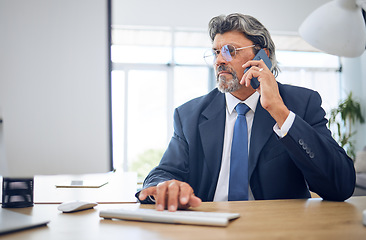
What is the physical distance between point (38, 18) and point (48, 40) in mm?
47

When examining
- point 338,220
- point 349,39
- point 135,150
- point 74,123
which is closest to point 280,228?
point 338,220

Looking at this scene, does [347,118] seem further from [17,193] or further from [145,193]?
[17,193]

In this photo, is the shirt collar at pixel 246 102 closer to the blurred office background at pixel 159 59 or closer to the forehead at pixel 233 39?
the forehead at pixel 233 39

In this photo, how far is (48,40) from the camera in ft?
2.37

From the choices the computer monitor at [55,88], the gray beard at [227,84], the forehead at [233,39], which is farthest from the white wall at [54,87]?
the forehead at [233,39]

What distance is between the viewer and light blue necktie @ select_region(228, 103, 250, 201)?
4.65 feet

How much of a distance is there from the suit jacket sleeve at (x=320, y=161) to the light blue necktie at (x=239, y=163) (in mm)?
266

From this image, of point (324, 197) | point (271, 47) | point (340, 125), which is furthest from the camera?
point (340, 125)

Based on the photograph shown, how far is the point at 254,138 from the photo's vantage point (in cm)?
148

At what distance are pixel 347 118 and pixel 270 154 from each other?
19.9ft

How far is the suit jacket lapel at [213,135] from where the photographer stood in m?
1.51

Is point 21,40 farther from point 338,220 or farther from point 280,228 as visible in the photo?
point 338,220

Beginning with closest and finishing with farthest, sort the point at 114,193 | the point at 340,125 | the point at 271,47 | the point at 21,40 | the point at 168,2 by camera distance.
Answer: the point at 21,40, the point at 114,193, the point at 271,47, the point at 168,2, the point at 340,125

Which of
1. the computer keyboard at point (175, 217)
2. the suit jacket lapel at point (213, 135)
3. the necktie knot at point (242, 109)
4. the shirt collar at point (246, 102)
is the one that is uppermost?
the shirt collar at point (246, 102)
